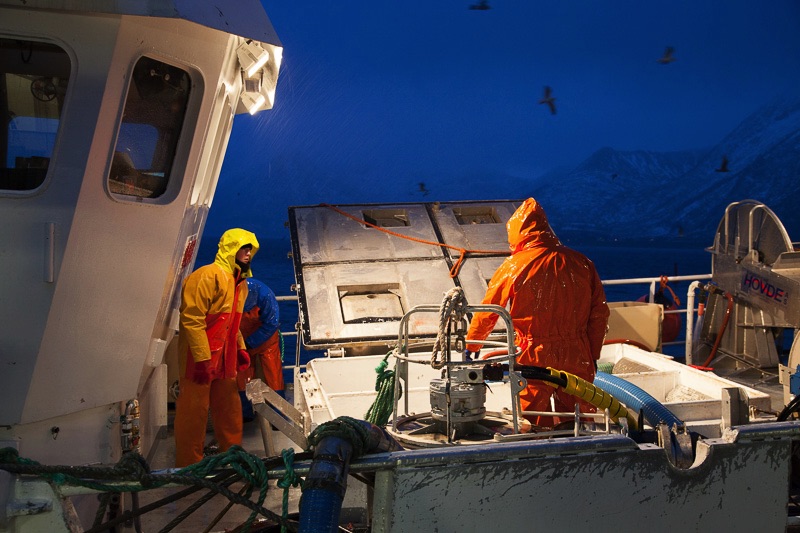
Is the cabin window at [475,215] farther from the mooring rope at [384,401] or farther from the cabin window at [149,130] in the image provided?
the cabin window at [149,130]

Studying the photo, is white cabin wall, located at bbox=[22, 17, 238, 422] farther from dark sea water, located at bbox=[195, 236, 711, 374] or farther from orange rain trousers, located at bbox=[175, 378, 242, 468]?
dark sea water, located at bbox=[195, 236, 711, 374]

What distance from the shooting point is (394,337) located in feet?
21.0

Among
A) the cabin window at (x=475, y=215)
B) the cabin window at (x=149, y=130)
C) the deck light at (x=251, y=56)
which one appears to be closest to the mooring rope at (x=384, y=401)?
the cabin window at (x=149, y=130)

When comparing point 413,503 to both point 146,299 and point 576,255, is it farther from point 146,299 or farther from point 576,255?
point 576,255

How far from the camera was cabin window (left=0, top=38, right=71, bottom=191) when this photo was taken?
3389 millimetres

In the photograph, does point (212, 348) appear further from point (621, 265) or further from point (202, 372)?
point (621, 265)

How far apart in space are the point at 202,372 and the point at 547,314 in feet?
7.70

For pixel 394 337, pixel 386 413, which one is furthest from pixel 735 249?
pixel 386 413

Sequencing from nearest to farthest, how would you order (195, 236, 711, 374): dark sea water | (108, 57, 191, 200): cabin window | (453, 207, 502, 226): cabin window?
(108, 57, 191, 200): cabin window < (453, 207, 502, 226): cabin window < (195, 236, 711, 374): dark sea water

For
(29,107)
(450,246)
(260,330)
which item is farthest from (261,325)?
(29,107)

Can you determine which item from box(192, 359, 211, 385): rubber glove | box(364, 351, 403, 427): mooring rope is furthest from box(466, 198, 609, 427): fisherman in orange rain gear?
box(192, 359, 211, 385): rubber glove

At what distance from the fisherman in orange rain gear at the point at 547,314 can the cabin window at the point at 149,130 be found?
1881 millimetres

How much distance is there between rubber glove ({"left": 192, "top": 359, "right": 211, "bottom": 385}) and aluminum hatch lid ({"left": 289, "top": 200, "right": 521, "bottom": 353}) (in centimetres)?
101

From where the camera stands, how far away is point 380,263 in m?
6.93
